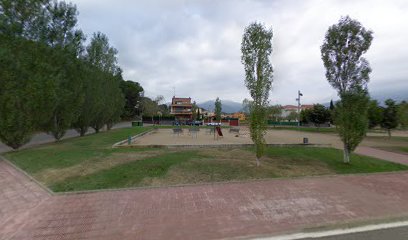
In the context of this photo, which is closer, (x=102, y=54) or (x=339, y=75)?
(x=339, y=75)

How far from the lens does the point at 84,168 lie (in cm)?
936

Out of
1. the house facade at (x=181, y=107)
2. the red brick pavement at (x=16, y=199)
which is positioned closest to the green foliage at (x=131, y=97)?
the house facade at (x=181, y=107)

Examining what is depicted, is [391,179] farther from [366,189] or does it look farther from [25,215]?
[25,215]

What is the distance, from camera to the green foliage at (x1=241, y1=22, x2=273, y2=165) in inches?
374

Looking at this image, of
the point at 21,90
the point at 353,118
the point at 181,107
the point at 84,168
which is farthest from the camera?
the point at 181,107

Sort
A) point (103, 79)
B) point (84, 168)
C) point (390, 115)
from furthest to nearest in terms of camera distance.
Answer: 1. point (103, 79)
2. point (390, 115)
3. point (84, 168)

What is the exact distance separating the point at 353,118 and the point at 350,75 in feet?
5.85

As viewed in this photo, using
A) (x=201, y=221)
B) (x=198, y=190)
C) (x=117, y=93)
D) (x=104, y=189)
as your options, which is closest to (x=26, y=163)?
(x=104, y=189)

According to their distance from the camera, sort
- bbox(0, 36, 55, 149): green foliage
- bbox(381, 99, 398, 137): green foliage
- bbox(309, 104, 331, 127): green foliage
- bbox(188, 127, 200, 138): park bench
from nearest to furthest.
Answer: bbox(0, 36, 55, 149): green foliage → bbox(188, 127, 200, 138): park bench → bbox(381, 99, 398, 137): green foliage → bbox(309, 104, 331, 127): green foliage

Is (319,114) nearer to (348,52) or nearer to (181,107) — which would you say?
(348,52)

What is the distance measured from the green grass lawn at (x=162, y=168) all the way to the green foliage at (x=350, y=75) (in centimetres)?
157

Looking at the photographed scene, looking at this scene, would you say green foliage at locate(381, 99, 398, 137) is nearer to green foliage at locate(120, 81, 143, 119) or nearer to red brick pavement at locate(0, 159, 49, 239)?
red brick pavement at locate(0, 159, 49, 239)

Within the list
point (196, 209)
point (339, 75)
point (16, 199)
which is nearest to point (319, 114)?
point (339, 75)

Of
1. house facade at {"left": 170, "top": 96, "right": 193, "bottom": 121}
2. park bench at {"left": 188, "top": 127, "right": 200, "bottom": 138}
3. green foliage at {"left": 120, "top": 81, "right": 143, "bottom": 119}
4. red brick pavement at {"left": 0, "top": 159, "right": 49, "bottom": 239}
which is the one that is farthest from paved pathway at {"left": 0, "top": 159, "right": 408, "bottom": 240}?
house facade at {"left": 170, "top": 96, "right": 193, "bottom": 121}
